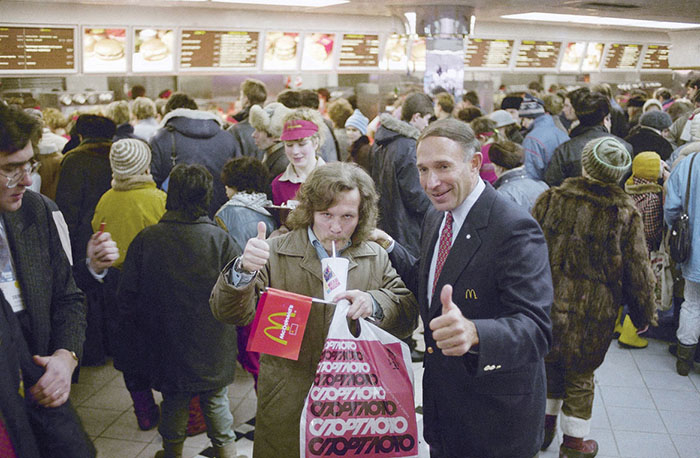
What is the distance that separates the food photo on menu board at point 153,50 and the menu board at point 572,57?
7916 mm

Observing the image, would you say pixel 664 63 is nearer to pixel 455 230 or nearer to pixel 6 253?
pixel 455 230

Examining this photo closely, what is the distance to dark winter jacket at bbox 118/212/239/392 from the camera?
10.7 feet

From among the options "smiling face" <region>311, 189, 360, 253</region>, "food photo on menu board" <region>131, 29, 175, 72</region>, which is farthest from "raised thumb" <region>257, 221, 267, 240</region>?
"food photo on menu board" <region>131, 29, 175, 72</region>

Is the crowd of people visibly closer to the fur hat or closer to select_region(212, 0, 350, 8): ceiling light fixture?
the fur hat

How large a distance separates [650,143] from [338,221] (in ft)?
16.1

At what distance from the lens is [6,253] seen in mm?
2027

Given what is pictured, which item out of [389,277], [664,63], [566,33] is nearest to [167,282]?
[389,277]

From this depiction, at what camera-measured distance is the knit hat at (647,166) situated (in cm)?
488

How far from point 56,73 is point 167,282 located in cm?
506

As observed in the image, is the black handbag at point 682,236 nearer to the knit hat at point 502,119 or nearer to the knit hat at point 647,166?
the knit hat at point 647,166

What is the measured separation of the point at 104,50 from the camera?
7348 millimetres

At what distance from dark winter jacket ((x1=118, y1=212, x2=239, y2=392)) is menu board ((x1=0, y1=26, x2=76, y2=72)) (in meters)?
4.69

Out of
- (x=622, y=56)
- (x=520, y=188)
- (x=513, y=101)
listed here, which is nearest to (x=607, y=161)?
(x=520, y=188)

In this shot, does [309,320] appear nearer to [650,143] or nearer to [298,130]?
[298,130]
